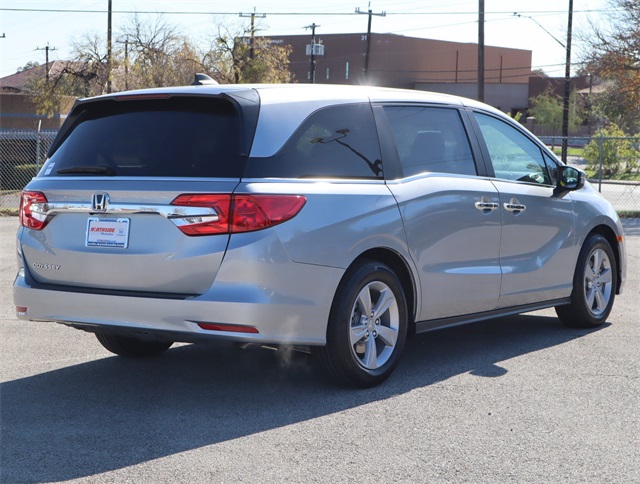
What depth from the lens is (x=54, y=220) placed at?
230 inches

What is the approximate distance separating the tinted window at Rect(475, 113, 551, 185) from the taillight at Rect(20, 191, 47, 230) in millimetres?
3221

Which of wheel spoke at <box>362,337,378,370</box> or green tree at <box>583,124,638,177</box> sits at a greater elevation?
green tree at <box>583,124,638,177</box>

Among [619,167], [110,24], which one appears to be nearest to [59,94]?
[110,24]

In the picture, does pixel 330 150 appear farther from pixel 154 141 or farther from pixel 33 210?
pixel 33 210

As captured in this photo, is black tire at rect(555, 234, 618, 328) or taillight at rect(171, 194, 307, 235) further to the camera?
black tire at rect(555, 234, 618, 328)

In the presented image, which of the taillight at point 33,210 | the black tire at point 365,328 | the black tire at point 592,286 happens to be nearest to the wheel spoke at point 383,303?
the black tire at point 365,328

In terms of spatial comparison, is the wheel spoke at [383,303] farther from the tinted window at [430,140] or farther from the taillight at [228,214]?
the taillight at [228,214]

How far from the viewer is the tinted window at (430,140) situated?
656 cm

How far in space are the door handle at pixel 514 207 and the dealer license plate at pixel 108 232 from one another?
294cm

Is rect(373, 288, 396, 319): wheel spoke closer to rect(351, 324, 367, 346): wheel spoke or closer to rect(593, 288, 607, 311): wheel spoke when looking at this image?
rect(351, 324, 367, 346): wheel spoke

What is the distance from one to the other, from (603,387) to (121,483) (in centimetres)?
320

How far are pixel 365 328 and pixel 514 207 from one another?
187cm

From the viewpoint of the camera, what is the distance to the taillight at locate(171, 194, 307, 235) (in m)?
5.37

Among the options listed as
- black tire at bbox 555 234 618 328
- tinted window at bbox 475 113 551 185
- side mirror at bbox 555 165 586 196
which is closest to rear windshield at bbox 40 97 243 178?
tinted window at bbox 475 113 551 185
